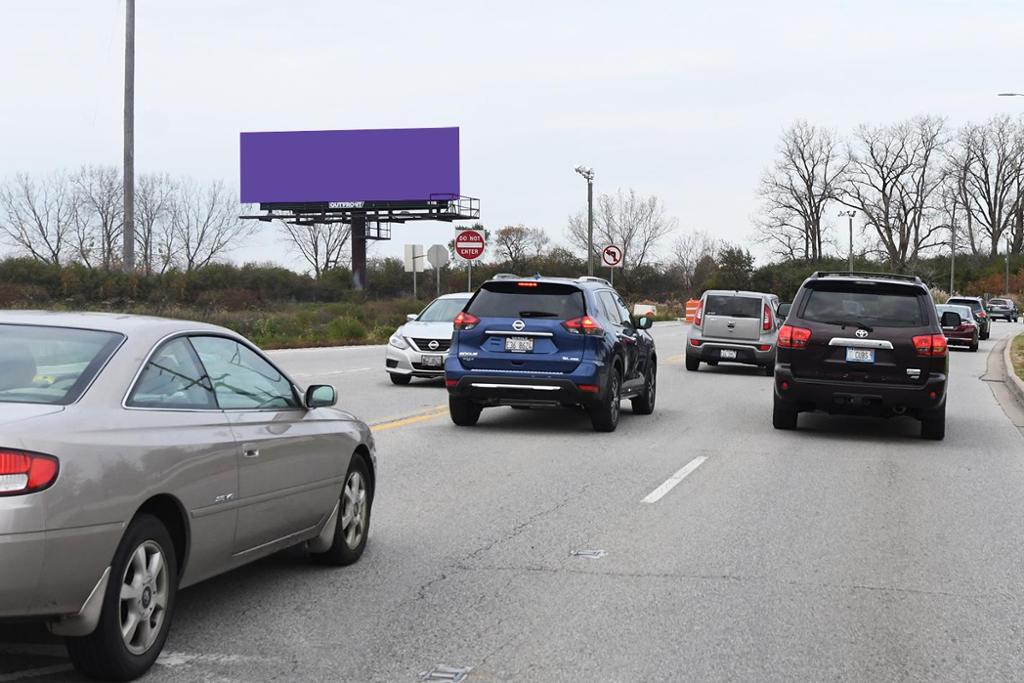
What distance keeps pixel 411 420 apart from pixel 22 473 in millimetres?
11131

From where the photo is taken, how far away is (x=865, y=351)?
562 inches

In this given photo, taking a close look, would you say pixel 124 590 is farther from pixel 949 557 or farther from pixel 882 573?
pixel 949 557

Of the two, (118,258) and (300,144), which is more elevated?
(300,144)

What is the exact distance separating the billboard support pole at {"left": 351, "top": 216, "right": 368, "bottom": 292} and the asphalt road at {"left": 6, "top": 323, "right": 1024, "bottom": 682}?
6048 cm

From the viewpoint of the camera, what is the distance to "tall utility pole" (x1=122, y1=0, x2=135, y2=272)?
28969 millimetres

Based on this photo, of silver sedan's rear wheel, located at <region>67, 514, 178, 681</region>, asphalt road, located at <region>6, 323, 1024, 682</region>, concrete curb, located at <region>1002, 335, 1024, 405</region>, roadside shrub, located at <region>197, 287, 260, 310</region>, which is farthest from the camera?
roadside shrub, located at <region>197, 287, 260, 310</region>

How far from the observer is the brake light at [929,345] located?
1408 cm

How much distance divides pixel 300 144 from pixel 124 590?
6530cm

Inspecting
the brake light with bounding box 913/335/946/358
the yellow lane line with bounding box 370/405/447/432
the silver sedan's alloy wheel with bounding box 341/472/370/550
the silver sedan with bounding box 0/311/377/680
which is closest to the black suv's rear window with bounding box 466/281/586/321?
the yellow lane line with bounding box 370/405/447/432

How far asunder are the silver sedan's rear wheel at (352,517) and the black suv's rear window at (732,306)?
1960 cm

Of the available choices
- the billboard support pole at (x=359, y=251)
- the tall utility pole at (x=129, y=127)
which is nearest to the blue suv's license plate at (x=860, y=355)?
the tall utility pole at (x=129, y=127)

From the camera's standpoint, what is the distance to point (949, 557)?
7891 mm

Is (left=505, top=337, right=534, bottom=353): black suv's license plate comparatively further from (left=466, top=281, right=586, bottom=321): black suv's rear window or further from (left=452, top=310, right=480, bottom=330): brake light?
(left=452, top=310, right=480, bottom=330): brake light

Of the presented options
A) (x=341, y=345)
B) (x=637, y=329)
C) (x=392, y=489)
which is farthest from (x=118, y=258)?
(x=392, y=489)
